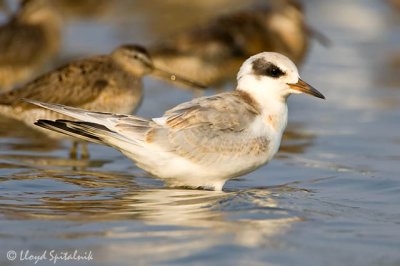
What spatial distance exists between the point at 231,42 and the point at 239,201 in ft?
23.6

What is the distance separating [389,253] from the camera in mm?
6238

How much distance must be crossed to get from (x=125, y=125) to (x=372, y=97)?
581 centimetres

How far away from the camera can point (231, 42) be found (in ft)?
46.8

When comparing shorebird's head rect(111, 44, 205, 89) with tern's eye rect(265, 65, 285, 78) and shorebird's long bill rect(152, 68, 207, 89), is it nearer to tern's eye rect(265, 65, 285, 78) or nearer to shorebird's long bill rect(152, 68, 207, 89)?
shorebird's long bill rect(152, 68, 207, 89)

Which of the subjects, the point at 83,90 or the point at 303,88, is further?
the point at 83,90

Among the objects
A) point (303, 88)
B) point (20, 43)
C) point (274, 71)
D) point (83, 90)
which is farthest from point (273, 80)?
point (20, 43)

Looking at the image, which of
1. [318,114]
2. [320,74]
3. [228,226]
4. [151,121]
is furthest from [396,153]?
[320,74]

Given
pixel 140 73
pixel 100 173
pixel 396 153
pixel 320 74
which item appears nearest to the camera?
pixel 100 173

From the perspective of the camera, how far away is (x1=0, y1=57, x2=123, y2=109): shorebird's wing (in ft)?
32.9

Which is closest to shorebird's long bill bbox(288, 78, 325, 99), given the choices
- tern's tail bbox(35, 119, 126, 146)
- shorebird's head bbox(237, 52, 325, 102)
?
shorebird's head bbox(237, 52, 325, 102)

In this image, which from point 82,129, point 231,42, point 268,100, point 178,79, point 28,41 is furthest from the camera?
point 231,42

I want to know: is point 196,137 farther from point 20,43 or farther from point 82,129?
point 20,43

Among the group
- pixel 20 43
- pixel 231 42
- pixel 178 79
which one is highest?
pixel 231 42

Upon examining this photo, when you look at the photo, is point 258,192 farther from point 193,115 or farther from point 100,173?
point 100,173
